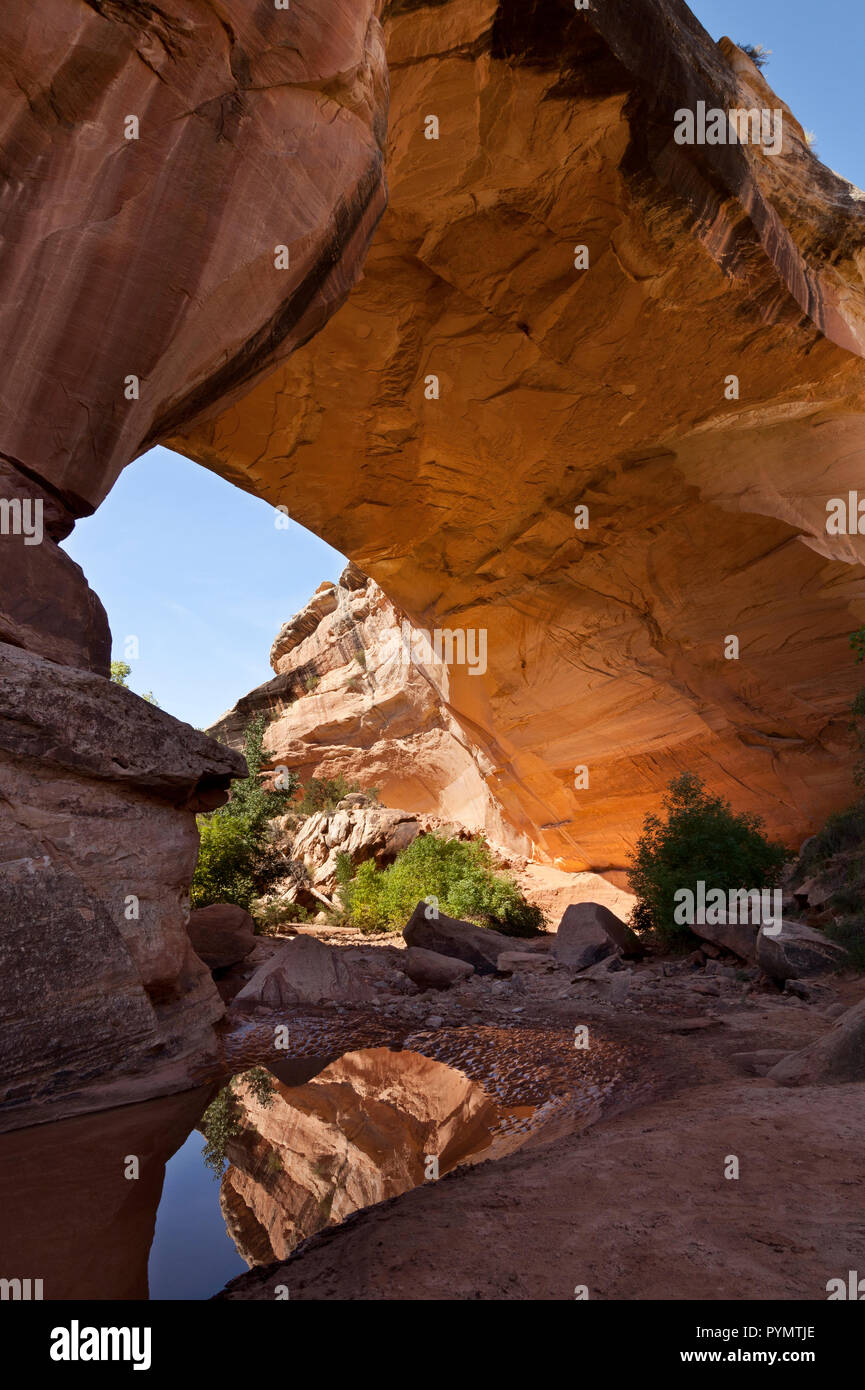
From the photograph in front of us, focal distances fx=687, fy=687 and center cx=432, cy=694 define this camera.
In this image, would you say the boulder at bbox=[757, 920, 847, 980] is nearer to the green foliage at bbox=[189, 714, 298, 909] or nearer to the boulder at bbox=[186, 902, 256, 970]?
the boulder at bbox=[186, 902, 256, 970]

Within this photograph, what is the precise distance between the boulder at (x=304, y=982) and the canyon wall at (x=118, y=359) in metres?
1.77

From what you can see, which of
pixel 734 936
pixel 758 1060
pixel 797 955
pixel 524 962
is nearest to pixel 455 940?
pixel 524 962

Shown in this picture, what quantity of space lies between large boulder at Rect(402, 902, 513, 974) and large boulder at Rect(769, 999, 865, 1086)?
19.5 ft

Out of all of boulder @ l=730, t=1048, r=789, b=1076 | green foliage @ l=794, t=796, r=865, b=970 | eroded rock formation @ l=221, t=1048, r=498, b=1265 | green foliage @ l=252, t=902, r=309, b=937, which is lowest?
green foliage @ l=252, t=902, r=309, b=937

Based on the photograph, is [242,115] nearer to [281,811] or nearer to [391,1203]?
[391,1203]

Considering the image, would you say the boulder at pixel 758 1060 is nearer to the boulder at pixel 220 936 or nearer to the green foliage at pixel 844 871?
the green foliage at pixel 844 871

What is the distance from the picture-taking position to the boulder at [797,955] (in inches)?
311

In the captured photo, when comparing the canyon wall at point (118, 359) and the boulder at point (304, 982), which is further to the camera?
the boulder at point (304, 982)

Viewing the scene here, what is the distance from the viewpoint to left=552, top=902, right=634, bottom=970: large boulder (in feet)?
35.1

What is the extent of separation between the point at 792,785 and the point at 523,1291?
14793mm

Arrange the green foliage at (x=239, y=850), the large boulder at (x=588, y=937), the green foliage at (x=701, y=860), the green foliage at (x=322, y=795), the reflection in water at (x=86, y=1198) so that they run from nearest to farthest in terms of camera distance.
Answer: the reflection in water at (x=86, y=1198), the large boulder at (x=588, y=937), the green foliage at (x=701, y=860), the green foliage at (x=239, y=850), the green foliage at (x=322, y=795)

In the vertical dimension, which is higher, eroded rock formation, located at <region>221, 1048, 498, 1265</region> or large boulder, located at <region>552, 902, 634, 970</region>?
eroded rock formation, located at <region>221, 1048, 498, 1265</region>

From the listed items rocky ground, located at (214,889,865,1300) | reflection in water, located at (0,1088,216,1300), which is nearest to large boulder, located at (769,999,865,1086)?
rocky ground, located at (214,889,865,1300)

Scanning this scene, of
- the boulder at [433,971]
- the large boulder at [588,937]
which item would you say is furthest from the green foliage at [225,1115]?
the large boulder at [588,937]
